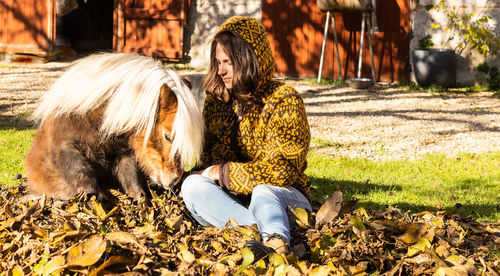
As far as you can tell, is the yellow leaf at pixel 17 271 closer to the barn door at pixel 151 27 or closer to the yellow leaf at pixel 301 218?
the yellow leaf at pixel 301 218

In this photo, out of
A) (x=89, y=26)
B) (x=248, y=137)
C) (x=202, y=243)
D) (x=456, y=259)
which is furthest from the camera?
(x=89, y=26)

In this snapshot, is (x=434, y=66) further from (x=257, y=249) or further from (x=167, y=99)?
(x=257, y=249)

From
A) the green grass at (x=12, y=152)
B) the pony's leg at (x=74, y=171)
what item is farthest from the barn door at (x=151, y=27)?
the pony's leg at (x=74, y=171)

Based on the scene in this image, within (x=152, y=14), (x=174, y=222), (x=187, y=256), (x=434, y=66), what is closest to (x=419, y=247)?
(x=187, y=256)

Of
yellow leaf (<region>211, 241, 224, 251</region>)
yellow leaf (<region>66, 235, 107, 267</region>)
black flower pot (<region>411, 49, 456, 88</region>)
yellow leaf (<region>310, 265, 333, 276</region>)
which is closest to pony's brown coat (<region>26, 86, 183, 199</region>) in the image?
yellow leaf (<region>211, 241, 224, 251</region>)

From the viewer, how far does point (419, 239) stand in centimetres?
263

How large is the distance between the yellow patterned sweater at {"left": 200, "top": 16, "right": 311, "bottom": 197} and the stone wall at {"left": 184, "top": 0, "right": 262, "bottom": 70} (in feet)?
27.8

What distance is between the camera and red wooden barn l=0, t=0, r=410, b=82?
11.0 metres

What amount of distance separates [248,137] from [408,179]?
97.6 inches

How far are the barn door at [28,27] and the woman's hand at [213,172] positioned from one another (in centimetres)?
1054

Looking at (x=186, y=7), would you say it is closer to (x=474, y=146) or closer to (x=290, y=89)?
(x=474, y=146)

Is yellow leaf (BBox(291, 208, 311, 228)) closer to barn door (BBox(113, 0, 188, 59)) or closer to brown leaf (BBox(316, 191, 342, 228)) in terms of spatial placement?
brown leaf (BBox(316, 191, 342, 228))

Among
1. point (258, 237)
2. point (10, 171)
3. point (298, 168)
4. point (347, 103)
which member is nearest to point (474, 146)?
point (347, 103)

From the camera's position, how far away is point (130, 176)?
9.86 ft
